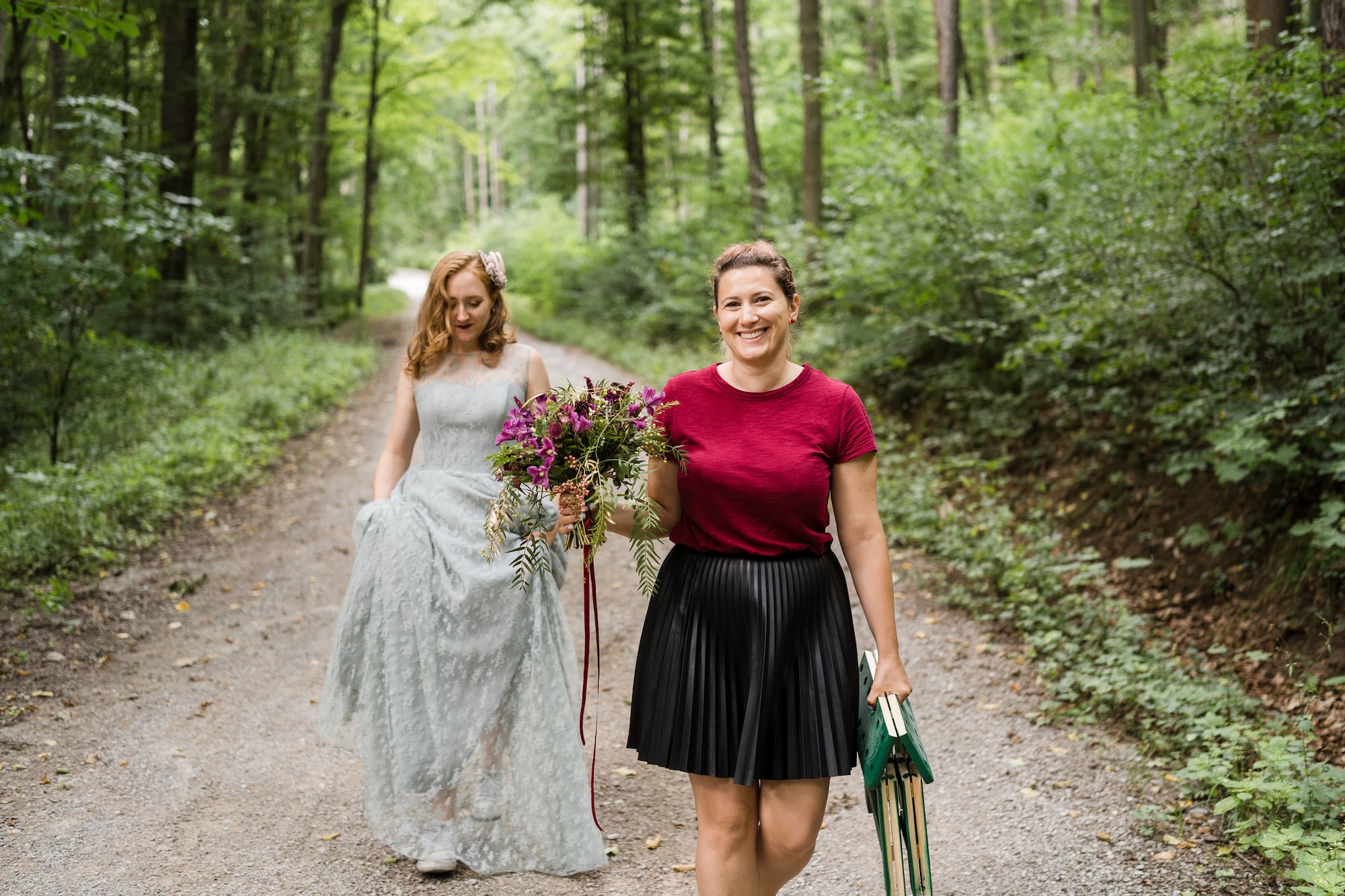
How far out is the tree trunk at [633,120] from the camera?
19922 millimetres

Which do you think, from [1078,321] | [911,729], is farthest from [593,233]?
[911,729]

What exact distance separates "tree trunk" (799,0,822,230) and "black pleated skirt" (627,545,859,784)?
35.8 ft

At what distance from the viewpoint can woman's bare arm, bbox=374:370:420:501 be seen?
3721mm

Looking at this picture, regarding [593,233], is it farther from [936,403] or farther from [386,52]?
[936,403]

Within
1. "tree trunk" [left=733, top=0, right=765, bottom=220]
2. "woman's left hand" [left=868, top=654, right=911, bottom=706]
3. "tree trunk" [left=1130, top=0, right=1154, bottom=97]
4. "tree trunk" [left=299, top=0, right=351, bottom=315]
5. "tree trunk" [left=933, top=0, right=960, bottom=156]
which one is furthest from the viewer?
"tree trunk" [left=299, top=0, right=351, bottom=315]

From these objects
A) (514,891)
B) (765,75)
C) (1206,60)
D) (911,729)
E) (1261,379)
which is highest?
(765,75)

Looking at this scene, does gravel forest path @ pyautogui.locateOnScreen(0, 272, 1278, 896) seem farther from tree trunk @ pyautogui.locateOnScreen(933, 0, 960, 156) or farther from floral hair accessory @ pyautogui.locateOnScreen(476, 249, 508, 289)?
tree trunk @ pyautogui.locateOnScreen(933, 0, 960, 156)

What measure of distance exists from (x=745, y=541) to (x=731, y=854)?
0.85 metres

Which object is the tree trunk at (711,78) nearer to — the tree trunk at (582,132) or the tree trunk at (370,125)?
the tree trunk at (582,132)

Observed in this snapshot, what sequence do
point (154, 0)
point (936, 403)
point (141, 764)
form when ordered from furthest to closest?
point (154, 0) < point (936, 403) < point (141, 764)

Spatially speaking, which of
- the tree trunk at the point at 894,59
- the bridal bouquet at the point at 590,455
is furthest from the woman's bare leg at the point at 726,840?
the tree trunk at the point at 894,59

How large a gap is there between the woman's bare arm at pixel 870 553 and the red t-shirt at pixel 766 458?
0.16ft

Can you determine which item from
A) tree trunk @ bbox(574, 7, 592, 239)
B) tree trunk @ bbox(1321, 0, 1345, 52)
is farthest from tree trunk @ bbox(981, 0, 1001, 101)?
tree trunk @ bbox(1321, 0, 1345, 52)

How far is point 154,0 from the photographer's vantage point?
12.6 m
